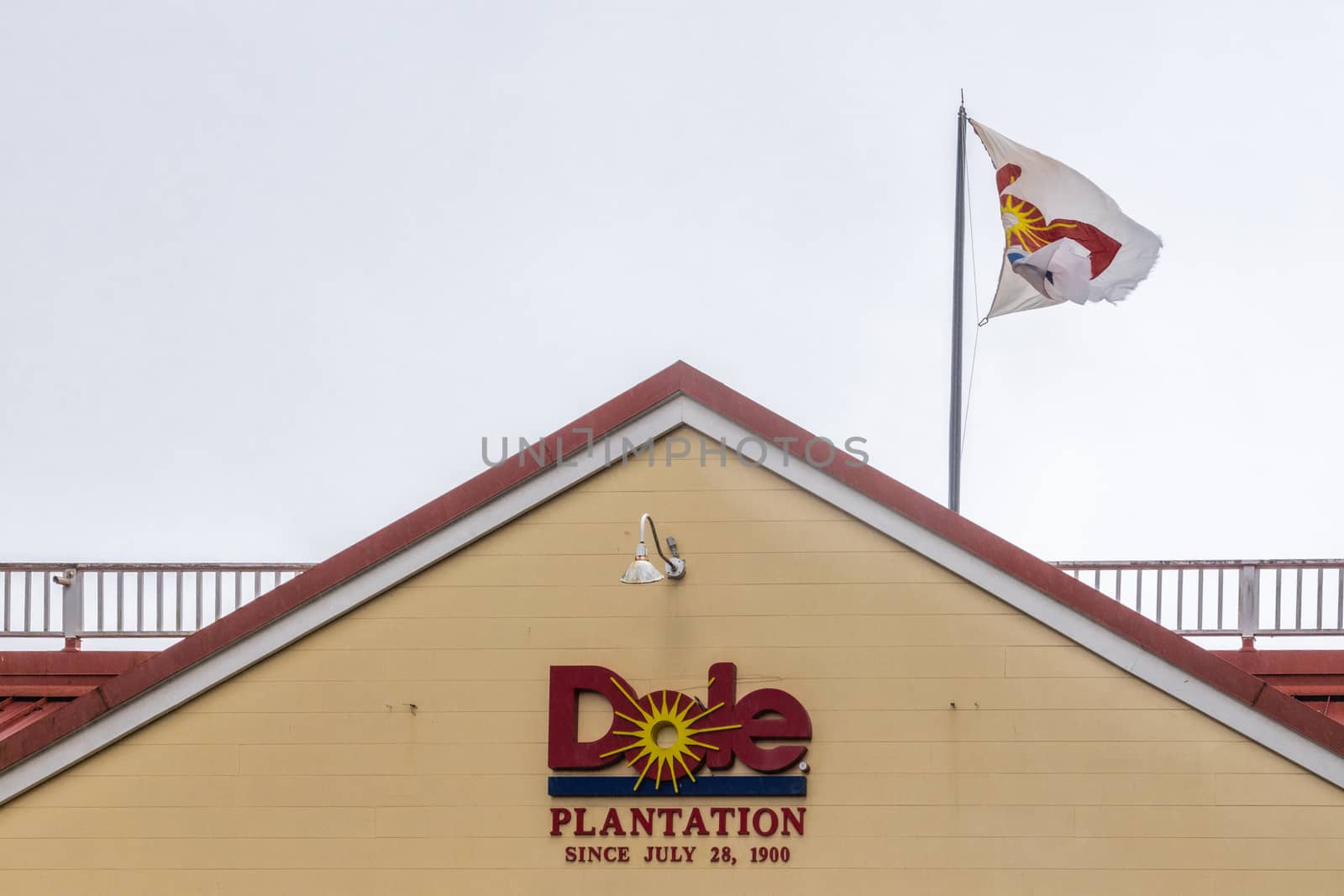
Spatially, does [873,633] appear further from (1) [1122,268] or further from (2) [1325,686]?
(1) [1122,268]

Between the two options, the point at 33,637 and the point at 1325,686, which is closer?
the point at 1325,686

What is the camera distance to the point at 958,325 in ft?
48.9

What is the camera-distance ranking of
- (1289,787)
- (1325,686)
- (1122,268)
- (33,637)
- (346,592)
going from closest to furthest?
(1289,787)
(346,592)
(1325,686)
(33,637)
(1122,268)

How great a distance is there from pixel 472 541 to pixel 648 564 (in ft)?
6.38

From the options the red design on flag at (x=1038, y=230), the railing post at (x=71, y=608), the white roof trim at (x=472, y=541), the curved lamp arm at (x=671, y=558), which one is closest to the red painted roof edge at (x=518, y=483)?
the white roof trim at (x=472, y=541)

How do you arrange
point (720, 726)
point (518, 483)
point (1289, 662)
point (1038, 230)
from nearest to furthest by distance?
point (720, 726)
point (518, 483)
point (1289, 662)
point (1038, 230)

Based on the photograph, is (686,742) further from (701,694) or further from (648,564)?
(648,564)

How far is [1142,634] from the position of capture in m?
9.62

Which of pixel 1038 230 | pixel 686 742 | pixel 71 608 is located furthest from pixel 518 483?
pixel 1038 230

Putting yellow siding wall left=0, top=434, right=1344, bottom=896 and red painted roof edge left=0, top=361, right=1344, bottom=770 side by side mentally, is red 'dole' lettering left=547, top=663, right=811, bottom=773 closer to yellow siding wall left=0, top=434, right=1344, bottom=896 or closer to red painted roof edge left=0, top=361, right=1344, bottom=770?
yellow siding wall left=0, top=434, right=1344, bottom=896

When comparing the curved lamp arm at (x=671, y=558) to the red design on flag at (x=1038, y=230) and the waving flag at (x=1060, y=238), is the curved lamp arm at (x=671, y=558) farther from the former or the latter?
the red design on flag at (x=1038, y=230)

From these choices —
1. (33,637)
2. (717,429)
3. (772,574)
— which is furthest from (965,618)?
(33,637)

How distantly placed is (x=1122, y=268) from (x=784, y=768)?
7.59 m

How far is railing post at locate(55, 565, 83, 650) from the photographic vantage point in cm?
1233
